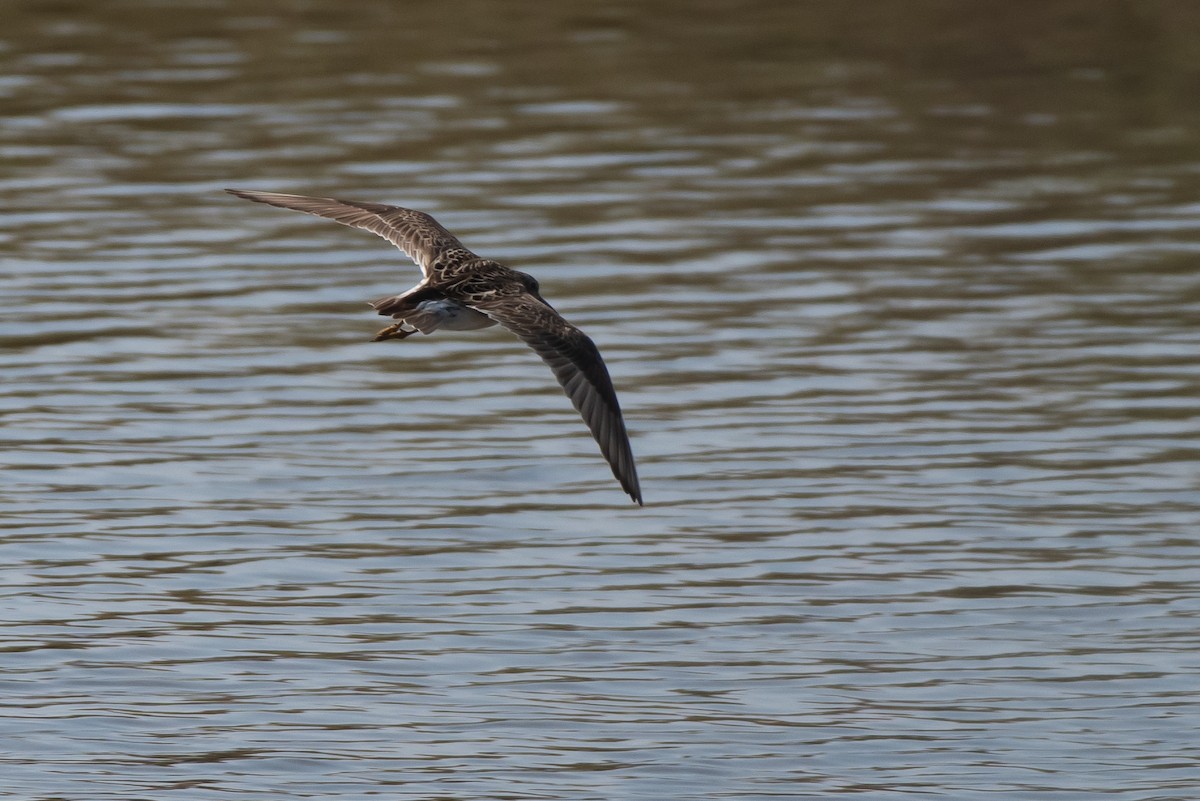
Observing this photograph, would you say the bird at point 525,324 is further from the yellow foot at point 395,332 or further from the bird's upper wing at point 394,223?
the bird's upper wing at point 394,223

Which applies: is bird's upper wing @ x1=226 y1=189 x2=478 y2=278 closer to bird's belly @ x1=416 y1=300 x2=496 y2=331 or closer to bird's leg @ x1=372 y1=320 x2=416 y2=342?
bird's leg @ x1=372 y1=320 x2=416 y2=342

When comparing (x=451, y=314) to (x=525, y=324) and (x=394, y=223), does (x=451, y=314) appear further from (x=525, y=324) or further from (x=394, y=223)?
(x=394, y=223)

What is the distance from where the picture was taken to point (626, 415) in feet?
44.5

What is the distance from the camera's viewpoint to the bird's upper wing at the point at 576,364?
891 centimetres

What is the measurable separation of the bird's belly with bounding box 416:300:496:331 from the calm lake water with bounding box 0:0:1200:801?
1548 mm

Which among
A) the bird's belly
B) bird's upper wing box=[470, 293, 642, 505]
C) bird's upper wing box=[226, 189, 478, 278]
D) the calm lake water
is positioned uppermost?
bird's upper wing box=[226, 189, 478, 278]

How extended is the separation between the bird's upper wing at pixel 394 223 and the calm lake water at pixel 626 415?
1.61 meters

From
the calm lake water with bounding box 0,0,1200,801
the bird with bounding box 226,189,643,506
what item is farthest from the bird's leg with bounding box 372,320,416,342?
the calm lake water with bounding box 0,0,1200,801

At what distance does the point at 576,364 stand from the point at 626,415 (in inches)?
180

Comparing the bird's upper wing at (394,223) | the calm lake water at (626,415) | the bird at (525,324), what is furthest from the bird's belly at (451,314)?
the calm lake water at (626,415)

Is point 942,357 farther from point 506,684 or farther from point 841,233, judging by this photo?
point 506,684

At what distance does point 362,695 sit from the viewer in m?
9.63

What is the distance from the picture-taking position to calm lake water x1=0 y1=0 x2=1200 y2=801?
9.40 m

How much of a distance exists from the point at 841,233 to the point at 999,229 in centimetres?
125
